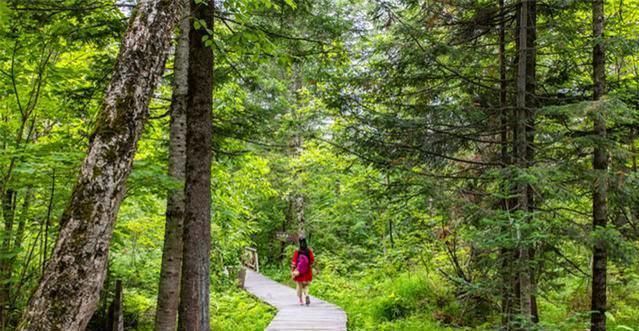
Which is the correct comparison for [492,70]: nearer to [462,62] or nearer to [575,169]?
[462,62]

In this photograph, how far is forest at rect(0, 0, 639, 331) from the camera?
2.93 m

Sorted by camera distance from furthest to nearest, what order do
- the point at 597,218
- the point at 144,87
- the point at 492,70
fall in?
1. the point at 492,70
2. the point at 597,218
3. the point at 144,87

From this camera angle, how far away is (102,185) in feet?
8.51

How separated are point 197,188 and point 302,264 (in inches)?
216

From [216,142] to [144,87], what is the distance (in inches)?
181

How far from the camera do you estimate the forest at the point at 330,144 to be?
115 inches

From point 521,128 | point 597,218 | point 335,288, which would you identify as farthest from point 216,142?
point 335,288

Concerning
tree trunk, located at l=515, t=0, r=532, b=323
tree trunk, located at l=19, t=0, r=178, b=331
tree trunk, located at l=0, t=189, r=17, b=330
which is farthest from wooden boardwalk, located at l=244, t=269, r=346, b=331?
tree trunk, located at l=19, t=0, r=178, b=331

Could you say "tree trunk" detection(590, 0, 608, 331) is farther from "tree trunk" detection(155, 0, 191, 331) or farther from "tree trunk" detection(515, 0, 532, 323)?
"tree trunk" detection(155, 0, 191, 331)

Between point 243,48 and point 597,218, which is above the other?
point 243,48

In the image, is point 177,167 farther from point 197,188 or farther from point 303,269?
point 303,269

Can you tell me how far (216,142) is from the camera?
291 inches

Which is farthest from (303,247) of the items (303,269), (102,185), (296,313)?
(102,185)

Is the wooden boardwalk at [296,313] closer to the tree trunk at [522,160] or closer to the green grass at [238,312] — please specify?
the green grass at [238,312]
